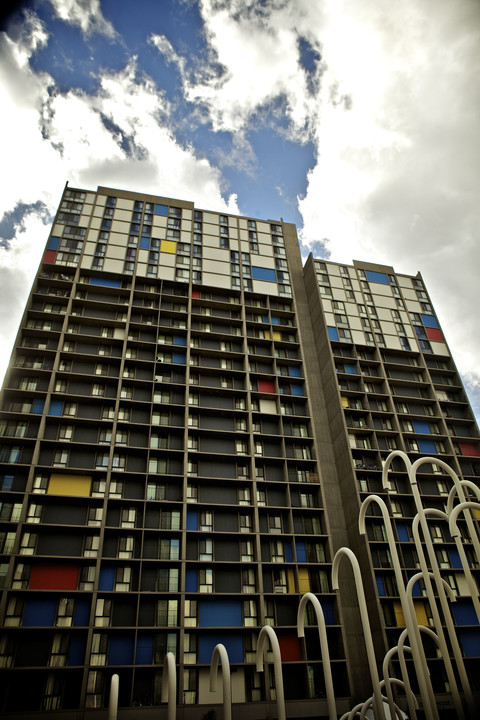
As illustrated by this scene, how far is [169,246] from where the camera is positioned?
49.8 m

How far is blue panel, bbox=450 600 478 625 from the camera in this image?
34.8 meters

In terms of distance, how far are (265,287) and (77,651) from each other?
36015 millimetres

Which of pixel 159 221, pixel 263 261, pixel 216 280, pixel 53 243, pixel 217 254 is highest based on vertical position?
pixel 159 221

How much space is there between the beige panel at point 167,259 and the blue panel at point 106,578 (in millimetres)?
29258

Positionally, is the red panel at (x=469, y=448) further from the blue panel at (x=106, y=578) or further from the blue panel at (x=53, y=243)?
the blue panel at (x=53, y=243)

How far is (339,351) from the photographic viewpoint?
47.9 metres

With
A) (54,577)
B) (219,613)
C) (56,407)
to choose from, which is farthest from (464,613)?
(56,407)

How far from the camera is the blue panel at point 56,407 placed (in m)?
36.9

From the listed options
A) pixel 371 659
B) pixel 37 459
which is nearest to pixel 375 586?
pixel 371 659

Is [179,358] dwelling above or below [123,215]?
below

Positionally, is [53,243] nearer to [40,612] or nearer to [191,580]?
[40,612]

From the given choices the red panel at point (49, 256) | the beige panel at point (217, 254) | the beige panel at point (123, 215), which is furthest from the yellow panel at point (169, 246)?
the red panel at point (49, 256)

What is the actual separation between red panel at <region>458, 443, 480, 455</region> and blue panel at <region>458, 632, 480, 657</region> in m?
15.7

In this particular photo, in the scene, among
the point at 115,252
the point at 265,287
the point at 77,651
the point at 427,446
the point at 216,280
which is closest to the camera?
the point at 77,651
